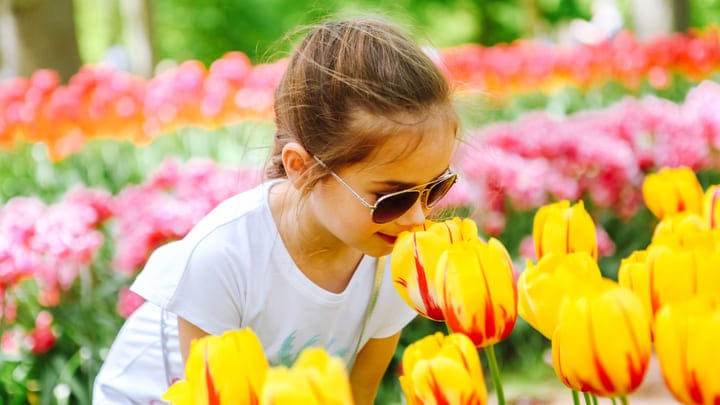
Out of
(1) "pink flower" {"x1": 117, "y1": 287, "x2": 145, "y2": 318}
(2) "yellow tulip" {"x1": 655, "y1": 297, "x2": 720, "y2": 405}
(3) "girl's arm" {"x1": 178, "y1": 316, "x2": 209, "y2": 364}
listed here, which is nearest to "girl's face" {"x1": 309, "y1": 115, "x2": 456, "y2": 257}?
(3) "girl's arm" {"x1": 178, "y1": 316, "x2": 209, "y2": 364}

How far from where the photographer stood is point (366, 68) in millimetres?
1712

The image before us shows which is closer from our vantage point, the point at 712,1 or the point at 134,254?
the point at 134,254

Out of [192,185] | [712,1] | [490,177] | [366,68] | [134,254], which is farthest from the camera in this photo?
[712,1]

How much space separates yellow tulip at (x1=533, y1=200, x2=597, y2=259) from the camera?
4.42 ft

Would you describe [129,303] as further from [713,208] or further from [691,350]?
[691,350]

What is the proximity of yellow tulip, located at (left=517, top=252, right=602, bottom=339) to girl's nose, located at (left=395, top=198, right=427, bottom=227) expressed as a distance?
1.91 feet

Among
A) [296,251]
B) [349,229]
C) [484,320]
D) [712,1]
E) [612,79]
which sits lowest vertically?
[712,1]

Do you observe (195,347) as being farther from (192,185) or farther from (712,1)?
(712,1)

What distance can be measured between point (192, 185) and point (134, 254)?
522 millimetres

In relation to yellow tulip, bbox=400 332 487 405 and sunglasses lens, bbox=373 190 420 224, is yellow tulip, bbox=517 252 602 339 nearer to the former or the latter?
yellow tulip, bbox=400 332 487 405

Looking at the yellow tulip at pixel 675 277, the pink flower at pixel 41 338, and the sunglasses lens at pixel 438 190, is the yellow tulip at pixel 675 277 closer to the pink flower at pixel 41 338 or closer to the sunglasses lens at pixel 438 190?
the sunglasses lens at pixel 438 190

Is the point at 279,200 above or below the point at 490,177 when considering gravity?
above

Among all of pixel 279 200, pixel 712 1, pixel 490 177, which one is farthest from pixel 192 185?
pixel 712 1

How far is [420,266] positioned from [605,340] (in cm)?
34
